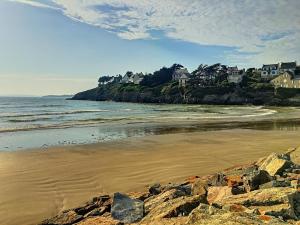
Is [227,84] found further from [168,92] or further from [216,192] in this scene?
[216,192]

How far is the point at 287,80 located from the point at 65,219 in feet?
370

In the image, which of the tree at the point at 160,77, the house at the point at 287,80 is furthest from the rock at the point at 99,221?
the tree at the point at 160,77

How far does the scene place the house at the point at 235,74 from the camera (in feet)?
402

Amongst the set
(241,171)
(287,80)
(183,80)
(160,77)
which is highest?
(160,77)

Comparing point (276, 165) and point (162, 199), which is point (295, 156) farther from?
point (162, 199)

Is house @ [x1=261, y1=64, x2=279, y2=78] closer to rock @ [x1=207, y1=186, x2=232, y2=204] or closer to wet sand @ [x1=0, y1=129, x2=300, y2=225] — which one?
wet sand @ [x1=0, y1=129, x2=300, y2=225]

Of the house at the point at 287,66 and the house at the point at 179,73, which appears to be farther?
the house at the point at 179,73

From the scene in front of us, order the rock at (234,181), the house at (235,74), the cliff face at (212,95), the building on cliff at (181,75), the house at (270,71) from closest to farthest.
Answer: the rock at (234,181), the cliff face at (212,95), the house at (235,74), the house at (270,71), the building on cliff at (181,75)

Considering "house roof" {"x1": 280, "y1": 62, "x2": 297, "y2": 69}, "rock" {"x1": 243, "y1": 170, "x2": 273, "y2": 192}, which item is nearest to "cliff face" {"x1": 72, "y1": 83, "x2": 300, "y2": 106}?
"house roof" {"x1": 280, "y1": 62, "x2": 297, "y2": 69}

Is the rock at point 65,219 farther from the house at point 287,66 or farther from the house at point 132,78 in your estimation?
the house at point 132,78

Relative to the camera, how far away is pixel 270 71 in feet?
412

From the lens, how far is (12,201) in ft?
31.3

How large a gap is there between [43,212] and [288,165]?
21.4ft

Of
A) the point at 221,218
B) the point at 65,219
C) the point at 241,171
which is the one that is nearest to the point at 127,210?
the point at 65,219
